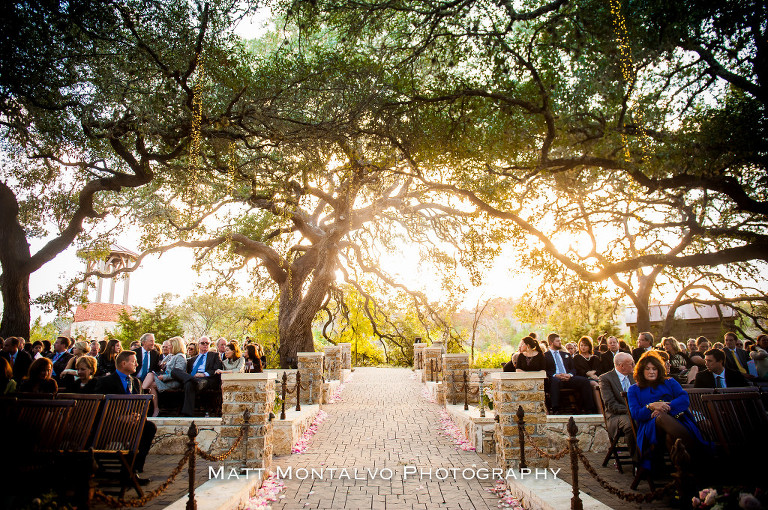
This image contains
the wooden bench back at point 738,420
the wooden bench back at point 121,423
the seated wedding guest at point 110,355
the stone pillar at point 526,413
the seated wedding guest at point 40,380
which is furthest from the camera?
the seated wedding guest at point 110,355

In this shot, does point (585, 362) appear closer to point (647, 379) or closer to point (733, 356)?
point (733, 356)

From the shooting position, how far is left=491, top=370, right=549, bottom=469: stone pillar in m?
5.79

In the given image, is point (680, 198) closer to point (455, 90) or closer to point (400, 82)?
point (455, 90)

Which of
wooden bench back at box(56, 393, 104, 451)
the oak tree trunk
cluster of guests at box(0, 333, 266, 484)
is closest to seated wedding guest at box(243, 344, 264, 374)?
cluster of guests at box(0, 333, 266, 484)

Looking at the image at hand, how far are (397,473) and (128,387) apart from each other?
381cm

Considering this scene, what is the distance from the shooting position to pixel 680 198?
1159 centimetres

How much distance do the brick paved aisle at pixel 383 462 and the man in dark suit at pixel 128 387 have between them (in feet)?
6.05

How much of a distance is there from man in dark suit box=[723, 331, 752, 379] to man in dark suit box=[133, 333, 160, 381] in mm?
10639

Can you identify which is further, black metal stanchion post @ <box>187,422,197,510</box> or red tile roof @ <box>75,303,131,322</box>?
red tile roof @ <box>75,303,131,322</box>

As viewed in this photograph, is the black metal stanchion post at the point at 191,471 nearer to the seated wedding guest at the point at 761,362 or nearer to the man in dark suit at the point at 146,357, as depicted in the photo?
the man in dark suit at the point at 146,357

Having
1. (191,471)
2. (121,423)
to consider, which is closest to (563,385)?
(191,471)

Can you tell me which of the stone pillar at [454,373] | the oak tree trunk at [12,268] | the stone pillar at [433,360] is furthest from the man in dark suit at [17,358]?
the stone pillar at [433,360]

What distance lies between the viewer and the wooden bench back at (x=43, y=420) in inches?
175

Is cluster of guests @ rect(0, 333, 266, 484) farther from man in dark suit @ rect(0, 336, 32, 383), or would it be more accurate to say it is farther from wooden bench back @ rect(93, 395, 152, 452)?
wooden bench back @ rect(93, 395, 152, 452)
